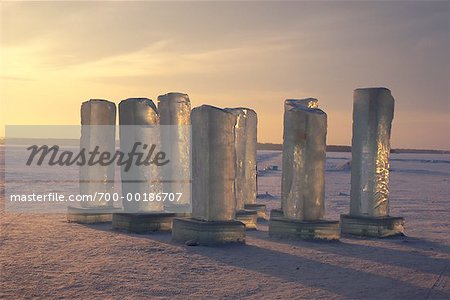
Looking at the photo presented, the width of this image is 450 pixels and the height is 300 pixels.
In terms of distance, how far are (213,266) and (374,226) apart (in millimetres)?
5095

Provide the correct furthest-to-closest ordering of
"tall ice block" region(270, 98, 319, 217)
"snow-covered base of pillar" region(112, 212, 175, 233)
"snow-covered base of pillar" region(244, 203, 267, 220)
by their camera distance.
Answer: "snow-covered base of pillar" region(244, 203, 267, 220)
"snow-covered base of pillar" region(112, 212, 175, 233)
"tall ice block" region(270, 98, 319, 217)

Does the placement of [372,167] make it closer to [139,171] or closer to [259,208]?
[259,208]

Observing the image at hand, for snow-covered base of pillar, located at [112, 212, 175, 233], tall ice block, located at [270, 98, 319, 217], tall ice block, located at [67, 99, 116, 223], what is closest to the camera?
tall ice block, located at [270, 98, 319, 217]

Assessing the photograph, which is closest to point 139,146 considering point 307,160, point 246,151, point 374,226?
point 246,151

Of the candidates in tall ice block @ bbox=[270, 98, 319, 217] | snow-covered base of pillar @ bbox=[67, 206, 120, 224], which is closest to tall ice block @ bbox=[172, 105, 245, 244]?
tall ice block @ bbox=[270, 98, 319, 217]

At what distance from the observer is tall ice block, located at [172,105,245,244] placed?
11.6 m

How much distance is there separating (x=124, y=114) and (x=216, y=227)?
4.17 m

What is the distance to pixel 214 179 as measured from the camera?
11.8 m

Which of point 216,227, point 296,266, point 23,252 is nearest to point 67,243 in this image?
point 23,252

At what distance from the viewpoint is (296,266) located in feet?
31.7

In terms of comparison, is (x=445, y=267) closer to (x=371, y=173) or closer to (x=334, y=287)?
(x=334, y=287)

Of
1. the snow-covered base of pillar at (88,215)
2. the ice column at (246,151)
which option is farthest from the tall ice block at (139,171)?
the ice column at (246,151)

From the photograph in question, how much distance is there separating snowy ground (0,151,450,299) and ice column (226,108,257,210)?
246 centimetres

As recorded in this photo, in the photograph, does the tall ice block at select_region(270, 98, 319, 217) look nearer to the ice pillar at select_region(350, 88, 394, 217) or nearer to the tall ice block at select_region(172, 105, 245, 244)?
the ice pillar at select_region(350, 88, 394, 217)
